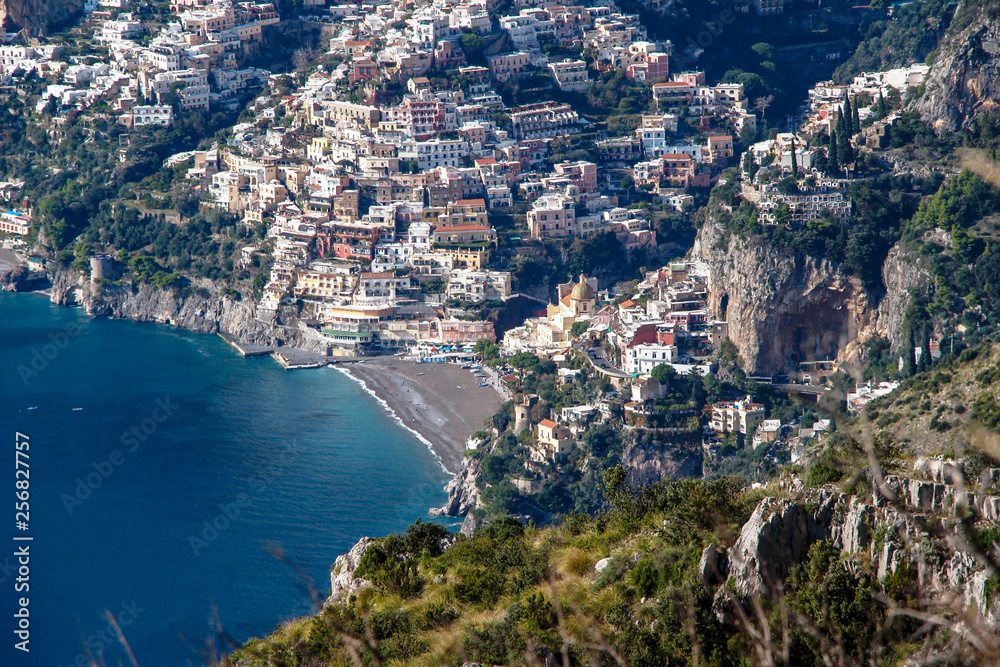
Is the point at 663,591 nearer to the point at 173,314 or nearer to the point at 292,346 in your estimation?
the point at 292,346

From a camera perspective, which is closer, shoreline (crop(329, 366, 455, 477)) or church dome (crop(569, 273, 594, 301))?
shoreline (crop(329, 366, 455, 477))

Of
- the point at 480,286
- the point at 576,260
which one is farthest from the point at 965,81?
the point at 480,286

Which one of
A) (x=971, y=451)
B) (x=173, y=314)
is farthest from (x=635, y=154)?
(x=971, y=451)

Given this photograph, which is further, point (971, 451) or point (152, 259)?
point (152, 259)

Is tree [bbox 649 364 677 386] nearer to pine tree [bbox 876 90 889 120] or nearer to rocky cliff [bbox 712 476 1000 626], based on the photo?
pine tree [bbox 876 90 889 120]

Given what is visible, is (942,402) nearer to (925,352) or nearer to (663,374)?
(925,352)

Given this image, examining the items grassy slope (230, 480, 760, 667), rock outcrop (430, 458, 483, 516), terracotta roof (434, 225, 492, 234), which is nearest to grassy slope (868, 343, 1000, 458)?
grassy slope (230, 480, 760, 667)

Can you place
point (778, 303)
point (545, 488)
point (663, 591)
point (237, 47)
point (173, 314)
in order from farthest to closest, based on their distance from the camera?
point (237, 47) → point (173, 314) → point (778, 303) → point (545, 488) → point (663, 591)
